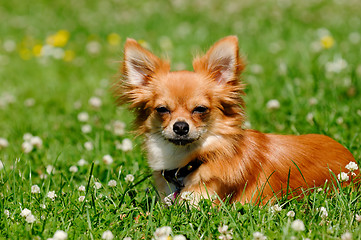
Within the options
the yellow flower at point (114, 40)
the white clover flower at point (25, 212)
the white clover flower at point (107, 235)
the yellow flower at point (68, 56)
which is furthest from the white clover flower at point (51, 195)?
the yellow flower at point (114, 40)

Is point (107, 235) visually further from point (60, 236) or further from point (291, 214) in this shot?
point (291, 214)

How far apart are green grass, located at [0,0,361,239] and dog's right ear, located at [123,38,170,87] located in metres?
0.13

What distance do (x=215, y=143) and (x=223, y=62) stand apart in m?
0.65

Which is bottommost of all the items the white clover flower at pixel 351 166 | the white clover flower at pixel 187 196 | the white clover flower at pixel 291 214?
the white clover flower at pixel 291 214

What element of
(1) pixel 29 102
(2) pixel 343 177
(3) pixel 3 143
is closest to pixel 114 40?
(1) pixel 29 102

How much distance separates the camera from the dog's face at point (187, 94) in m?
3.36

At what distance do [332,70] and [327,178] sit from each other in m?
2.94

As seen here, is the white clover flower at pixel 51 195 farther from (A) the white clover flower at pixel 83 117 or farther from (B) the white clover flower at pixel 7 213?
(A) the white clover flower at pixel 83 117

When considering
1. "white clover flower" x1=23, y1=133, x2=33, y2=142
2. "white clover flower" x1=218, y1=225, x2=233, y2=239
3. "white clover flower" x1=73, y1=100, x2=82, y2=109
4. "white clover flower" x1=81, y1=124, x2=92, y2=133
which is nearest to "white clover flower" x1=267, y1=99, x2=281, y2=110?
"white clover flower" x1=81, y1=124, x2=92, y2=133

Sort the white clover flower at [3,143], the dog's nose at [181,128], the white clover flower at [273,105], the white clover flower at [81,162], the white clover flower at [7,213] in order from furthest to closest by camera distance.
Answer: the white clover flower at [273,105], the white clover flower at [3,143], the white clover flower at [81,162], the dog's nose at [181,128], the white clover flower at [7,213]

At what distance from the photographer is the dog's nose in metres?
3.22

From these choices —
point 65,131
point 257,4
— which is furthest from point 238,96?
point 257,4

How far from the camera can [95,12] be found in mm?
11250

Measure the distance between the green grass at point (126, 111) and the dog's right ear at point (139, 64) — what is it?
5.2 inches
